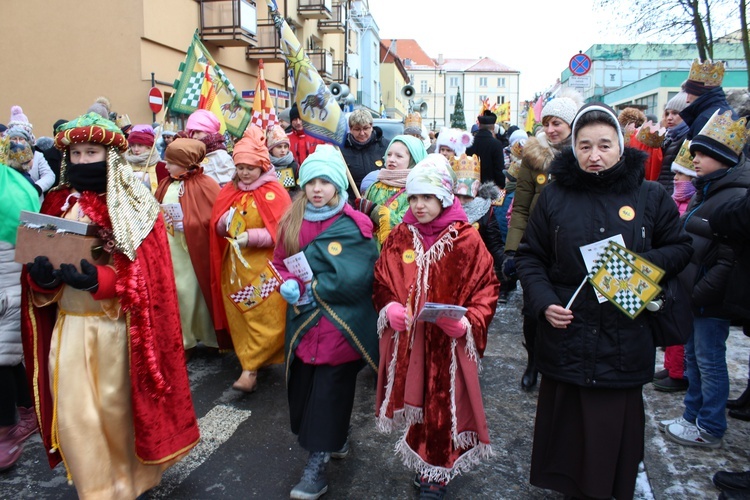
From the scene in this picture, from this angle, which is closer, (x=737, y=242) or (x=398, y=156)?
(x=737, y=242)

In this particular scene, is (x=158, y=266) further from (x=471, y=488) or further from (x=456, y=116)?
(x=456, y=116)

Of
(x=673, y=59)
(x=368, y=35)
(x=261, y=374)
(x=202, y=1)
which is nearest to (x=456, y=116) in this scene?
(x=368, y=35)

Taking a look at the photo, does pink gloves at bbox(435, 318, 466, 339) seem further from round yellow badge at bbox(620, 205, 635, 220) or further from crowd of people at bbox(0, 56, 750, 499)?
round yellow badge at bbox(620, 205, 635, 220)

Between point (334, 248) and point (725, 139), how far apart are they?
2.42 meters

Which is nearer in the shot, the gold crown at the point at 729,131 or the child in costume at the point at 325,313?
the child in costume at the point at 325,313

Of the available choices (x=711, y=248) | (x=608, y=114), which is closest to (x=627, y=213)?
(x=608, y=114)

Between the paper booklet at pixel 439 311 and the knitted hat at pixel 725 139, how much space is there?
6.58 ft

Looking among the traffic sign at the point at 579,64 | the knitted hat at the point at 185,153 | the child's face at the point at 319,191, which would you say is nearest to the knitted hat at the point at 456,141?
the knitted hat at the point at 185,153

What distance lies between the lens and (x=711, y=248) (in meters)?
3.48

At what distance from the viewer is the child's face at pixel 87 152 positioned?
288 cm

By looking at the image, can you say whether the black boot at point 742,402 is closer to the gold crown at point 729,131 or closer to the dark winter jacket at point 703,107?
the gold crown at point 729,131

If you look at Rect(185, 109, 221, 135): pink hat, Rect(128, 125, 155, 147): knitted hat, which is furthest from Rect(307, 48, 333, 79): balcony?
Rect(185, 109, 221, 135): pink hat

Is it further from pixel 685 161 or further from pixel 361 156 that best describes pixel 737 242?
pixel 361 156

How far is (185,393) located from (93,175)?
126 centimetres
